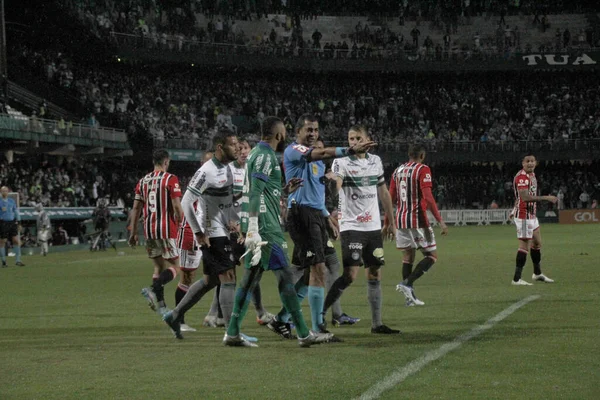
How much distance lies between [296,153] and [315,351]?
2.03 meters

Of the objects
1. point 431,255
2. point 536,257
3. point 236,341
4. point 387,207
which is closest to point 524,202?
point 536,257

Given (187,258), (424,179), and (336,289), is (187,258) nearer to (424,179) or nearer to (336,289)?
(336,289)

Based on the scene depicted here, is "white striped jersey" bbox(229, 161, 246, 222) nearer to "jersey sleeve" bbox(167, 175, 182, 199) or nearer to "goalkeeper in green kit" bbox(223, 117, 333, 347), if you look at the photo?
"jersey sleeve" bbox(167, 175, 182, 199)

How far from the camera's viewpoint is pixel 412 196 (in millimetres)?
13875

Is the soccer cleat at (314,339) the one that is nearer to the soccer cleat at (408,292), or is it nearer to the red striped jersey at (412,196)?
the soccer cleat at (408,292)

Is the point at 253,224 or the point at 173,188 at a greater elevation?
the point at 173,188

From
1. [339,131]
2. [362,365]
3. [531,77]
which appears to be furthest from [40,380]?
[531,77]

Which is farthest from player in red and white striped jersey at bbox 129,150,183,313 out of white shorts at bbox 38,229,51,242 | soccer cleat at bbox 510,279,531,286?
white shorts at bbox 38,229,51,242

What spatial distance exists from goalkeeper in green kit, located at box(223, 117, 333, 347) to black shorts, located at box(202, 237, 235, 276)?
2.21 ft

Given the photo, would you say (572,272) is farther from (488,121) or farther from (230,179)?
(488,121)

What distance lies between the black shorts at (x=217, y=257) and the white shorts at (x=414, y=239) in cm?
437

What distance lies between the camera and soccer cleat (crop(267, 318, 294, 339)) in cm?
1007

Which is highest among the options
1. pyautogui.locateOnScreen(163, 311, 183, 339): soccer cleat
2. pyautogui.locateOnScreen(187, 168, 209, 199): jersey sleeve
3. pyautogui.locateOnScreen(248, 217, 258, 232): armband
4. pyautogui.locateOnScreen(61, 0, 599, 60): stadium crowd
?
pyautogui.locateOnScreen(61, 0, 599, 60): stadium crowd

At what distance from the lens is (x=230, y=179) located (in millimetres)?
10438
